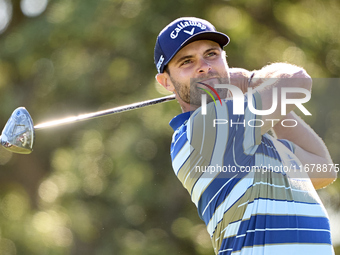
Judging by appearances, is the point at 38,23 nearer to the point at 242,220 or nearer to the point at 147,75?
the point at 147,75

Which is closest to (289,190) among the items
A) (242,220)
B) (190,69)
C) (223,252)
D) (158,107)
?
(242,220)

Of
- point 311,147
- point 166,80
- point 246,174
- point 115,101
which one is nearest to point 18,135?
point 166,80

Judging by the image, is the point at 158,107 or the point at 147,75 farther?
the point at 147,75

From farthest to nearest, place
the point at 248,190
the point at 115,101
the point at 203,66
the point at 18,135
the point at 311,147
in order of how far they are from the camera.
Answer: the point at 115,101 → the point at 18,135 → the point at 311,147 → the point at 203,66 → the point at 248,190

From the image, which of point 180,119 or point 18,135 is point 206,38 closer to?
point 180,119

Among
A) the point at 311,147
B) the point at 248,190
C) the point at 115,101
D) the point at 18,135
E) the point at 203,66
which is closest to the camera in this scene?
the point at 248,190

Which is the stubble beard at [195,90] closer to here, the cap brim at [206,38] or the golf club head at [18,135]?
the cap brim at [206,38]

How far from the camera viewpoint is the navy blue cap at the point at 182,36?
7.16ft

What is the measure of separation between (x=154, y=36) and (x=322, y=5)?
175 cm

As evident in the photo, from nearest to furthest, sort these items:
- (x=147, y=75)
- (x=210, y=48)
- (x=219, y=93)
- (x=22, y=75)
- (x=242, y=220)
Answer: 1. (x=242, y=220)
2. (x=219, y=93)
3. (x=210, y=48)
4. (x=147, y=75)
5. (x=22, y=75)

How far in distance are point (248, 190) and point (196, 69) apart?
1.61 feet

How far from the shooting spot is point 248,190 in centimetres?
193

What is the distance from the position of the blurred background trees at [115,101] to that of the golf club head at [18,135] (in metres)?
3.60

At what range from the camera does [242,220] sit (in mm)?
1924
